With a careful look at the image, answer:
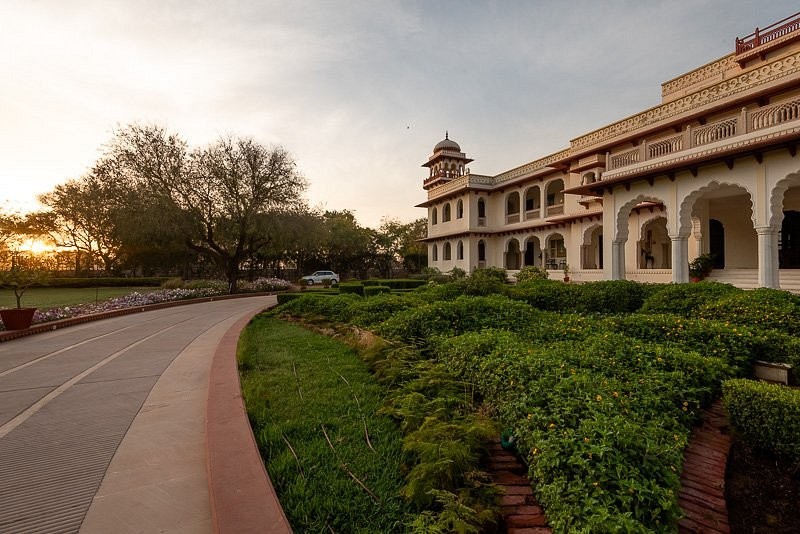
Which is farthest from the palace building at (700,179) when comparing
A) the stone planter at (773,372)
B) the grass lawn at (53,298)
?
the grass lawn at (53,298)

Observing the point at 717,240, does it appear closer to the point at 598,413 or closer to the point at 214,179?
the point at 598,413

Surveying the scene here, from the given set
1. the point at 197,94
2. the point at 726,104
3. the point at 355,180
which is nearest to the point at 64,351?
the point at 197,94

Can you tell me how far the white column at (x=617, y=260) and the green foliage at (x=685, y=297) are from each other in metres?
7.42

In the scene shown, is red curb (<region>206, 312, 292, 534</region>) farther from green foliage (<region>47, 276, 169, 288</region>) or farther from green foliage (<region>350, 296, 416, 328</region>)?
green foliage (<region>47, 276, 169, 288</region>)

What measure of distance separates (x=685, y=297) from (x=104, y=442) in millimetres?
9267

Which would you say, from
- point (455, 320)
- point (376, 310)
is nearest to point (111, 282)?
point (376, 310)

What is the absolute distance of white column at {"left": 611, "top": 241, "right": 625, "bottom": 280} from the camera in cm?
1497

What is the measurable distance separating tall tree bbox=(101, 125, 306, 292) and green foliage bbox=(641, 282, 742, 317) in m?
20.0

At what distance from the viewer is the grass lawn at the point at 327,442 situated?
2.37 m

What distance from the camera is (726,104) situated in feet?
44.5

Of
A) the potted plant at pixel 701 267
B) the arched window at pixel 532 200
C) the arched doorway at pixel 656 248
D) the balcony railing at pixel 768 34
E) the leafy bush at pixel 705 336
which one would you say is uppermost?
the balcony railing at pixel 768 34

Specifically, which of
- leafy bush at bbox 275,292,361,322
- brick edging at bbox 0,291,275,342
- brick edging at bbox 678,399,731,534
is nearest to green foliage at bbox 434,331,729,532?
brick edging at bbox 678,399,731,534

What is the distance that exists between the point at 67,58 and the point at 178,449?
1001cm

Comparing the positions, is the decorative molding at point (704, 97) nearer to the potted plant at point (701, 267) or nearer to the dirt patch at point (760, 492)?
the potted plant at point (701, 267)
